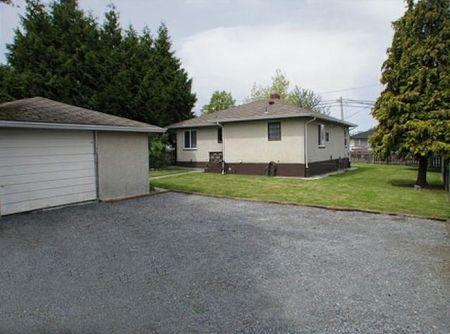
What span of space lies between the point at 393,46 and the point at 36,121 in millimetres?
12326

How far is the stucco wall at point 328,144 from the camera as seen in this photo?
50.2 feet

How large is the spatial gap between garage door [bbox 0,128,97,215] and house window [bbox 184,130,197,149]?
11.0 m

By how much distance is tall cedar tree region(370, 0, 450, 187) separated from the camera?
10.4 m

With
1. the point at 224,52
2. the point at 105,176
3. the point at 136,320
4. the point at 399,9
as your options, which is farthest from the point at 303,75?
the point at 136,320

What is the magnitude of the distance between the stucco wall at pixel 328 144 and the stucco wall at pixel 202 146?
226 inches

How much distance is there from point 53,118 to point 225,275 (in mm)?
6933

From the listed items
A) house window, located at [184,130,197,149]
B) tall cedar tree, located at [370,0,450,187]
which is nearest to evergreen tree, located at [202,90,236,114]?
house window, located at [184,130,197,149]

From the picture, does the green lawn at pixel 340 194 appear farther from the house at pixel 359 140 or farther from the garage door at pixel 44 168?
the house at pixel 359 140

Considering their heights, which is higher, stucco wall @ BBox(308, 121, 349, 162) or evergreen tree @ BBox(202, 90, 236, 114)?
evergreen tree @ BBox(202, 90, 236, 114)

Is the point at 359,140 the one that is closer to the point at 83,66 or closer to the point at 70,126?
the point at 83,66

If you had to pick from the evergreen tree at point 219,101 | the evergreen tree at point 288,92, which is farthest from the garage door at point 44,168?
the evergreen tree at point 288,92

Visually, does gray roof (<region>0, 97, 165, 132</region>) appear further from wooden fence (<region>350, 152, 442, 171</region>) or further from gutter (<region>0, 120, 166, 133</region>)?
wooden fence (<region>350, 152, 442, 171</region>)

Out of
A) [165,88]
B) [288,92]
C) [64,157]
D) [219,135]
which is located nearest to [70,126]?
[64,157]

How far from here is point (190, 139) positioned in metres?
20.2
